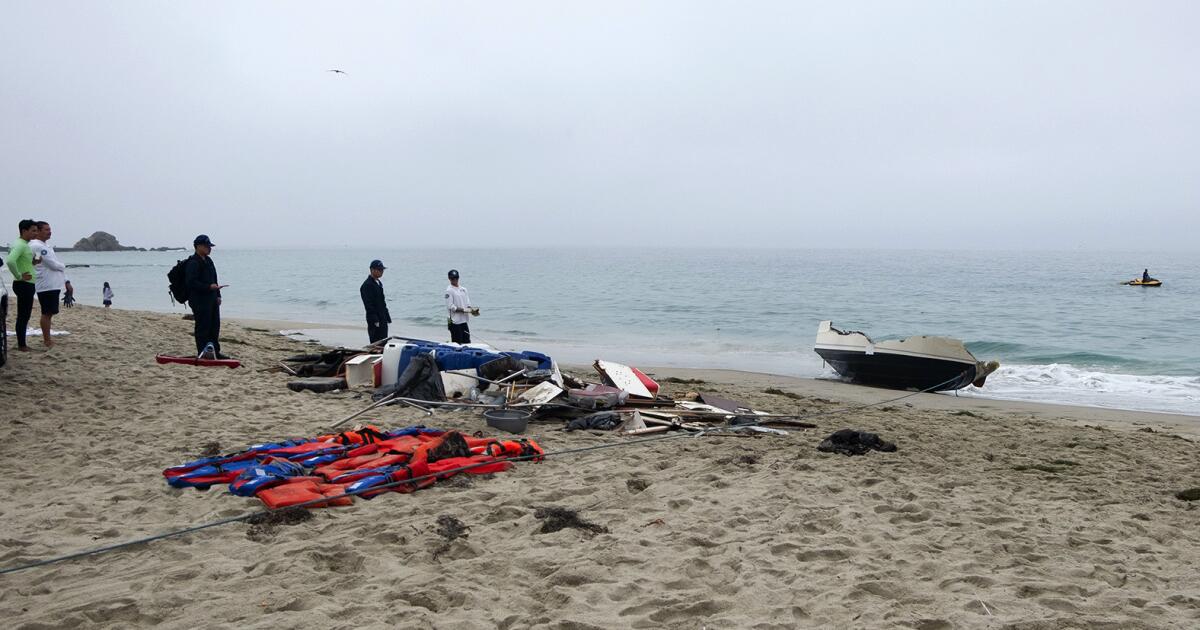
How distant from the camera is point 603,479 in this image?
17.9ft

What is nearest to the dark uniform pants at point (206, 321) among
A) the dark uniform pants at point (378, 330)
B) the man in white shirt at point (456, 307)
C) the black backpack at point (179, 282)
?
the black backpack at point (179, 282)

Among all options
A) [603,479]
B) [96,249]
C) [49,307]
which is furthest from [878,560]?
[96,249]

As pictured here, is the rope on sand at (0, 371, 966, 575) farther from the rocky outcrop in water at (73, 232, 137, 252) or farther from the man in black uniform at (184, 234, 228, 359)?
the rocky outcrop in water at (73, 232, 137, 252)

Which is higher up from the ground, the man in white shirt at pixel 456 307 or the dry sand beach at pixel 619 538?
the man in white shirt at pixel 456 307

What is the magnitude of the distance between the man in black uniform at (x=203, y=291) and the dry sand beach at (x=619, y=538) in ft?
7.04

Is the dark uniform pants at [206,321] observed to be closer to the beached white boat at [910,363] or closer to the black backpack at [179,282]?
the black backpack at [179,282]

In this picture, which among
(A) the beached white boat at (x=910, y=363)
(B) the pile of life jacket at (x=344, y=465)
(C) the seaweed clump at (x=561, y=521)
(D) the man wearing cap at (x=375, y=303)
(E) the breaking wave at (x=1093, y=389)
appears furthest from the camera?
(A) the beached white boat at (x=910, y=363)

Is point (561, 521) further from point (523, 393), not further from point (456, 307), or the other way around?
point (456, 307)

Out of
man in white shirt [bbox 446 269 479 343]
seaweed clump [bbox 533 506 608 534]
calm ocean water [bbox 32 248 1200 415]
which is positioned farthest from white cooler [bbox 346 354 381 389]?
seaweed clump [bbox 533 506 608 534]

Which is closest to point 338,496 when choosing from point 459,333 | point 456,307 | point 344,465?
point 344,465

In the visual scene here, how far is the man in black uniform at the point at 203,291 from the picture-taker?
29.7 feet

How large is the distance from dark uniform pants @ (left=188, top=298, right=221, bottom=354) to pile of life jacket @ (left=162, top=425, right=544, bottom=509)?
13.9 ft

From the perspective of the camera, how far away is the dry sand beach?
3.37 m

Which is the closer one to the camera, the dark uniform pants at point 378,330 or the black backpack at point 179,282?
the black backpack at point 179,282
